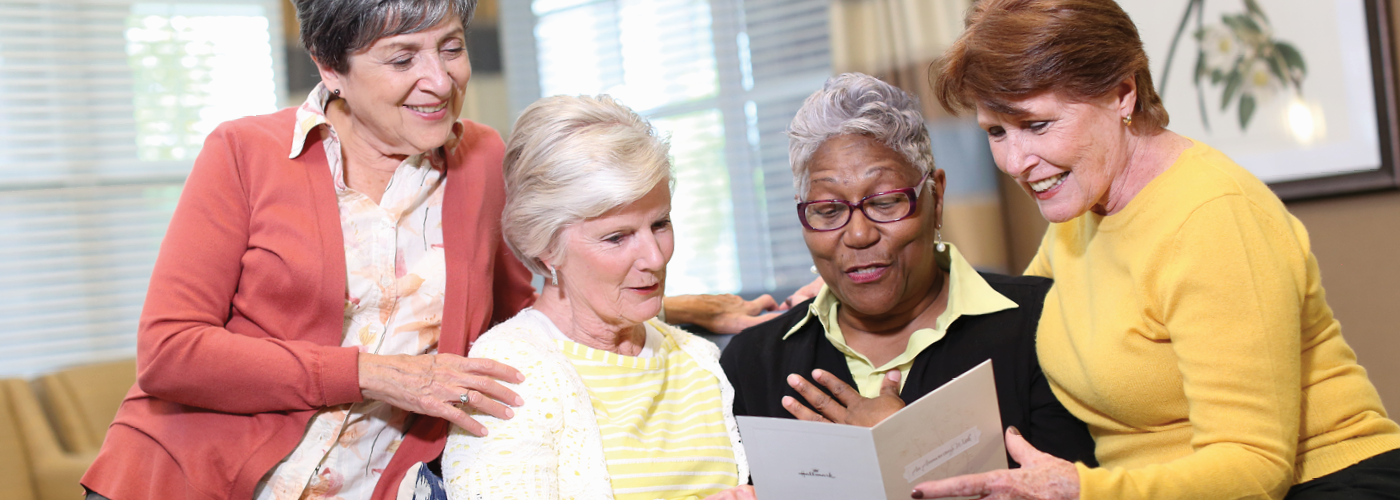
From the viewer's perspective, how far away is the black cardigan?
1.62 m

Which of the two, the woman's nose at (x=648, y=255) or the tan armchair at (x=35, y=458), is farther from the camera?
the tan armchair at (x=35, y=458)

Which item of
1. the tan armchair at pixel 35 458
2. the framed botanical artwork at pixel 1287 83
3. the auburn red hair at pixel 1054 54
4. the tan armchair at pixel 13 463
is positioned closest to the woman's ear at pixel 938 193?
the auburn red hair at pixel 1054 54

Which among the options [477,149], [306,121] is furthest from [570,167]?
[306,121]

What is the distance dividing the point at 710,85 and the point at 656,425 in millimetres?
3104

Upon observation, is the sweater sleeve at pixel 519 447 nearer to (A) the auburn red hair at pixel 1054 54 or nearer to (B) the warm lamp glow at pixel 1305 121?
(A) the auburn red hair at pixel 1054 54

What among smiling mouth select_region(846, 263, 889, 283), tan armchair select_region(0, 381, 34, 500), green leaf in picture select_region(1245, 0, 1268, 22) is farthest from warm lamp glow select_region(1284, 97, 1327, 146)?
tan armchair select_region(0, 381, 34, 500)

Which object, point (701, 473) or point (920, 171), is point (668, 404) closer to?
point (701, 473)

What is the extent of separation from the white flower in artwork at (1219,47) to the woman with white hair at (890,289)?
172 centimetres

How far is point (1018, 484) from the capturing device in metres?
1.23

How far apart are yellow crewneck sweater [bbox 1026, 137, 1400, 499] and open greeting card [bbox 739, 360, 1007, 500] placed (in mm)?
165

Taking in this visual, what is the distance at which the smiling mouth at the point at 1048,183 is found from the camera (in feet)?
4.63

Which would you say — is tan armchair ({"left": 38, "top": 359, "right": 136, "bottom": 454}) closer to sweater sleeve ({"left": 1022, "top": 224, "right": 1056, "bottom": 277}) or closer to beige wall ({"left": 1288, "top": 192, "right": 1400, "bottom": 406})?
sweater sleeve ({"left": 1022, "top": 224, "right": 1056, "bottom": 277})

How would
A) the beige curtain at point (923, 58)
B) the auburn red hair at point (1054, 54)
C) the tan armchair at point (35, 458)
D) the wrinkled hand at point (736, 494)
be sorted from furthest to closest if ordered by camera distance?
the beige curtain at point (923, 58) < the tan armchair at point (35, 458) < the wrinkled hand at point (736, 494) < the auburn red hair at point (1054, 54)

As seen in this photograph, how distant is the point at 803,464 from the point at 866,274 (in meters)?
0.50
